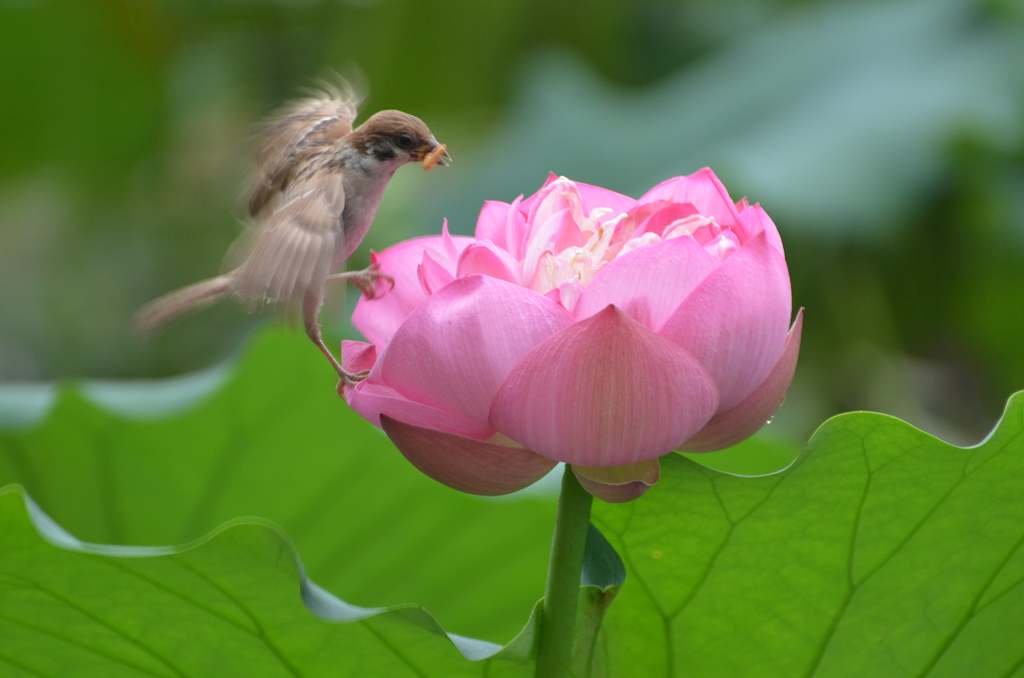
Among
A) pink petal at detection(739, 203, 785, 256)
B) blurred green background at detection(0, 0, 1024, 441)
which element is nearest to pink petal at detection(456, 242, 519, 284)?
pink petal at detection(739, 203, 785, 256)

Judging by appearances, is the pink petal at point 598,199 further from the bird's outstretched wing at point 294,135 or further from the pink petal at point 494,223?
the bird's outstretched wing at point 294,135

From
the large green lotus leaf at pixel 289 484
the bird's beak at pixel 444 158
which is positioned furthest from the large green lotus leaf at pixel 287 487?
the bird's beak at pixel 444 158

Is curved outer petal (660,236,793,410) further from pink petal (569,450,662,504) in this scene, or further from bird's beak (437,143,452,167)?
bird's beak (437,143,452,167)

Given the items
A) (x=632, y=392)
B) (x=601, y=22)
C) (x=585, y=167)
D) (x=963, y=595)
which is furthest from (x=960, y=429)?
(x=632, y=392)

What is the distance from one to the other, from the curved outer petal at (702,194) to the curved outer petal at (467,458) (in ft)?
0.47

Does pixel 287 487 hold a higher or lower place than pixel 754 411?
lower

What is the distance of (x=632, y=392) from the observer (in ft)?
1.80

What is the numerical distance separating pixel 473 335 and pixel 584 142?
203 cm

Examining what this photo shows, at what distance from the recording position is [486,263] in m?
0.60

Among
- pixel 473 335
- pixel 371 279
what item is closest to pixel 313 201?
pixel 371 279

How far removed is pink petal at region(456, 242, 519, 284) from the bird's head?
0.45 ft

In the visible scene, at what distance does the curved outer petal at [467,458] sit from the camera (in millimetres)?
582

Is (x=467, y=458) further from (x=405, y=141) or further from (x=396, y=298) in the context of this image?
(x=405, y=141)

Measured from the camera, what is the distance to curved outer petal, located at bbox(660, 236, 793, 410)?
1.82 feet
